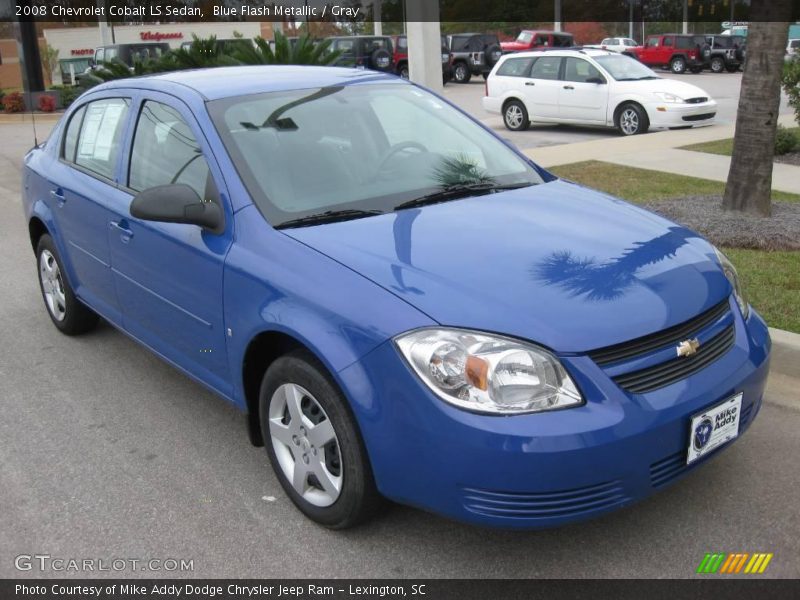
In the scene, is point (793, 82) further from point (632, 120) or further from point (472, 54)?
point (472, 54)

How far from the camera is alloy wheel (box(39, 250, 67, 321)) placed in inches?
216

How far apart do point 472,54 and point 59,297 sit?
96.2ft

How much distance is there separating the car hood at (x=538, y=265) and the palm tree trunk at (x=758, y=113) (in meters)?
3.88

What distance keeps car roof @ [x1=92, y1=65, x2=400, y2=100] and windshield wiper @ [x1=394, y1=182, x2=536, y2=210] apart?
917mm

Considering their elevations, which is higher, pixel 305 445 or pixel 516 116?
pixel 516 116

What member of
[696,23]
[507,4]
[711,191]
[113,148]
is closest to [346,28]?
[507,4]

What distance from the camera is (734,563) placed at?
9.77 feet

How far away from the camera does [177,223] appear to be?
3609 mm

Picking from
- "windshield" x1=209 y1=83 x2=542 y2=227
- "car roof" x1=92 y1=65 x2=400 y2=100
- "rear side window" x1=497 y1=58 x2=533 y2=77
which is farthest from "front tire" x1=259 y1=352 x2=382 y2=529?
"rear side window" x1=497 y1=58 x2=533 y2=77

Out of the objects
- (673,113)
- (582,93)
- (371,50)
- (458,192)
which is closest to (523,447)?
(458,192)

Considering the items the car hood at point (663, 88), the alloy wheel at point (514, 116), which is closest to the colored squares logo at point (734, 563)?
the car hood at point (663, 88)

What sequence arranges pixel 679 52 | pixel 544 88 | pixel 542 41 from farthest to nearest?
pixel 542 41, pixel 679 52, pixel 544 88

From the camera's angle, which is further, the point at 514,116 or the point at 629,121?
the point at 514,116

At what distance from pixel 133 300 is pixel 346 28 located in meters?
62.4
